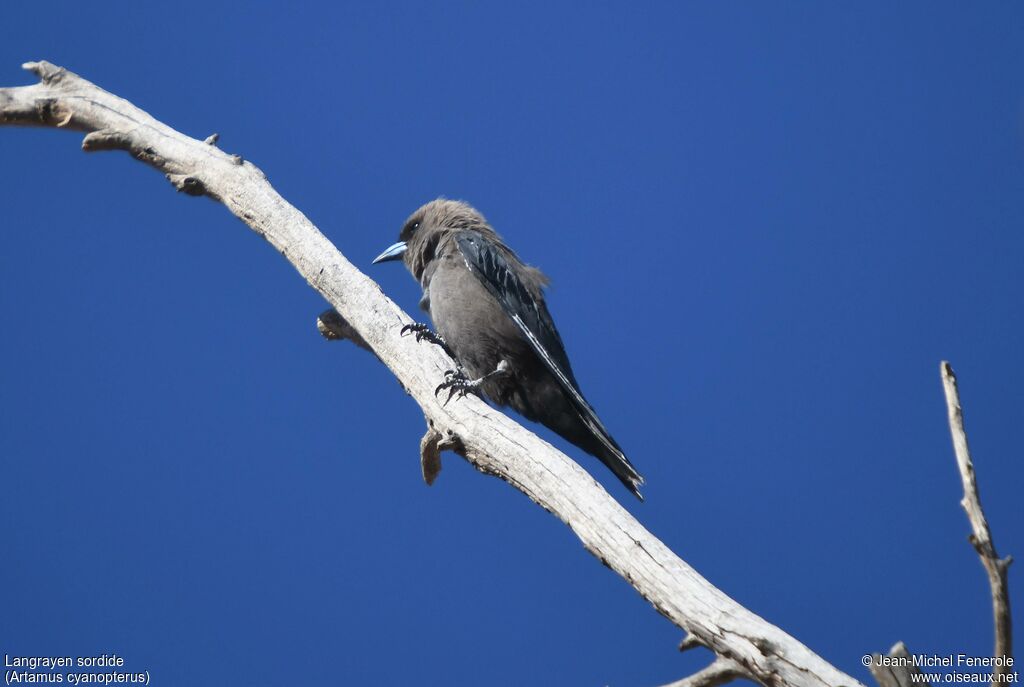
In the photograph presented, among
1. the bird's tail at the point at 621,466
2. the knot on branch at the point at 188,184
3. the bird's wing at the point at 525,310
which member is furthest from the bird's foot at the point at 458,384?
the knot on branch at the point at 188,184

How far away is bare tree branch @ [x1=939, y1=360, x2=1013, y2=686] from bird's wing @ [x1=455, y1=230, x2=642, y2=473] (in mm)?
2493

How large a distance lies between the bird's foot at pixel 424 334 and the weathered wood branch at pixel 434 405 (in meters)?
0.04

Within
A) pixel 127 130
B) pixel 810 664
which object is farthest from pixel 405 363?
pixel 810 664

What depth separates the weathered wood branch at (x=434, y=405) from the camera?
2.72 meters

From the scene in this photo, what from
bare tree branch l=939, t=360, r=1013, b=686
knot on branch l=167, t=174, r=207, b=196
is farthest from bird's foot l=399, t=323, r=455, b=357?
bare tree branch l=939, t=360, r=1013, b=686

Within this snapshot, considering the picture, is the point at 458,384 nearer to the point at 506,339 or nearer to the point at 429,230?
the point at 506,339

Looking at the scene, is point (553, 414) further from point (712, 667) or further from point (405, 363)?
point (712, 667)

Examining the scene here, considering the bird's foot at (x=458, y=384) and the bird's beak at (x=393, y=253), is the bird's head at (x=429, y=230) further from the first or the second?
the bird's foot at (x=458, y=384)

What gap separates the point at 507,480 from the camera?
3.76 m

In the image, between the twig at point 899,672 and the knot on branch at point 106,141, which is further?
the knot on branch at point 106,141

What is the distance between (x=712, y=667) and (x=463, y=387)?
5.99ft

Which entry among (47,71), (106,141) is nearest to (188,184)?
(106,141)

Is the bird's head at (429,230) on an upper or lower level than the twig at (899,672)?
upper

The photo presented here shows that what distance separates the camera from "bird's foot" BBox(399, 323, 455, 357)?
180 inches
